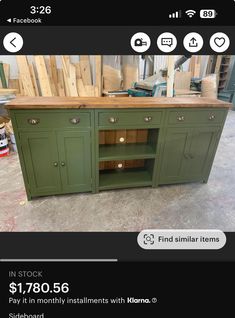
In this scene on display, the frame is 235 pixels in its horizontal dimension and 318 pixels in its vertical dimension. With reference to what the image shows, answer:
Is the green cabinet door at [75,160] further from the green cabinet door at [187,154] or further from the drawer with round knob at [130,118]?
the green cabinet door at [187,154]

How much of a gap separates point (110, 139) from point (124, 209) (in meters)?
0.75

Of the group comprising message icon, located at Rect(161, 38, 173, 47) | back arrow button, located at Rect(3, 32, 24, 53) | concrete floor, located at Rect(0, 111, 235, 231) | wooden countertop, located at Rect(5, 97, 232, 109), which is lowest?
concrete floor, located at Rect(0, 111, 235, 231)

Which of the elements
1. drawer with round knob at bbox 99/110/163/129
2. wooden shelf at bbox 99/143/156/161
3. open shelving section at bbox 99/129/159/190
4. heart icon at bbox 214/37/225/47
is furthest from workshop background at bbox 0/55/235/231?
heart icon at bbox 214/37/225/47

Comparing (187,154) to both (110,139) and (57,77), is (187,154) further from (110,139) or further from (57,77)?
(57,77)

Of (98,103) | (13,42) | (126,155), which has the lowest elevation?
A: (126,155)

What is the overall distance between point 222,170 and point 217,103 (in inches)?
41.0

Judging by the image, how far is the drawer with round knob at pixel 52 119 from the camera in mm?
1507

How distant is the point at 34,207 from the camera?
1761 mm

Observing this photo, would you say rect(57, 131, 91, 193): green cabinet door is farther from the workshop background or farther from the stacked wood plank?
the stacked wood plank

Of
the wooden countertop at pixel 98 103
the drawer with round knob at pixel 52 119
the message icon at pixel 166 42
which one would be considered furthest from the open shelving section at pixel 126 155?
the message icon at pixel 166 42

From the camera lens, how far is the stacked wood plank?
3.10 meters
